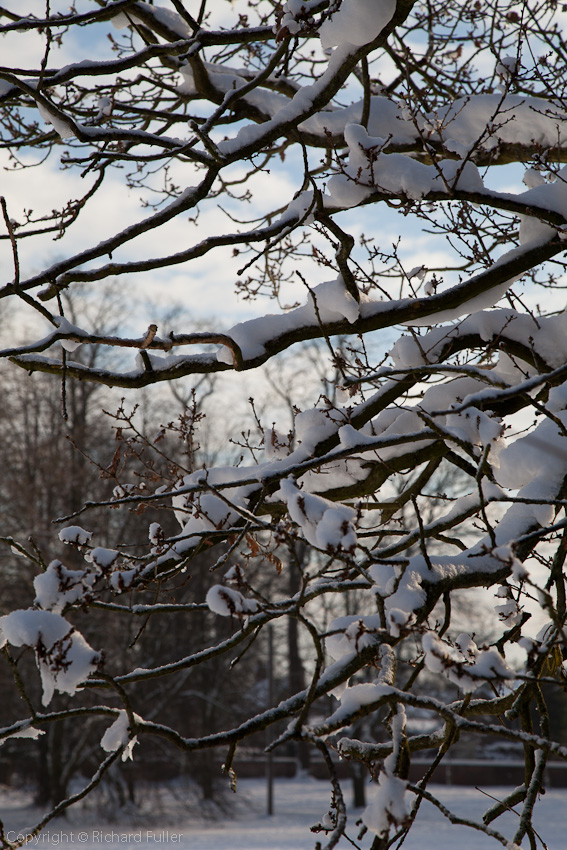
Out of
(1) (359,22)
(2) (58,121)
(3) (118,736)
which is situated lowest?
(3) (118,736)

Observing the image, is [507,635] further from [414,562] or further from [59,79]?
[59,79]

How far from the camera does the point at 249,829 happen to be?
19328 mm

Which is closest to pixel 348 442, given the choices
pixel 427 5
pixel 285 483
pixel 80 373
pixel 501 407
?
pixel 285 483

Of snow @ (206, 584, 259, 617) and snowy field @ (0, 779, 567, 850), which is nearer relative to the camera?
snow @ (206, 584, 259, 617)

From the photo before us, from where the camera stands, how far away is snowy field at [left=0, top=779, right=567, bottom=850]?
16.3 metres

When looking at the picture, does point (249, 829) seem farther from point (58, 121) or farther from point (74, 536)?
point (58, 121)

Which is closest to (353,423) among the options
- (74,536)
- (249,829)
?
(74,536)

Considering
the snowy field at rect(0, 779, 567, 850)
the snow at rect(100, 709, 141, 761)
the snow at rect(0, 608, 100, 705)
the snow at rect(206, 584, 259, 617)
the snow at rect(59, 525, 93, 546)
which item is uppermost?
the snow at rect(59, 525, 93, 546)

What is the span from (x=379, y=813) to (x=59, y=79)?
3.32 metres

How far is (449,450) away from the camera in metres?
3.68

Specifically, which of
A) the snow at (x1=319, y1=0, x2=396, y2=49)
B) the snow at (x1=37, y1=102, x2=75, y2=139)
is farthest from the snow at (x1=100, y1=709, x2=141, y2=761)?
the snow at (x1=319, y1=0, x2=396, y2=49)

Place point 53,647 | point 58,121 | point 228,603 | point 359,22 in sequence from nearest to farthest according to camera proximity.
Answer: point 53,647
point 228,603
point 359,22
point 58,121

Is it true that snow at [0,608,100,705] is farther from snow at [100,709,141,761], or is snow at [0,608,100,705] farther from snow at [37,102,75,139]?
snow at [37,102,75,139]

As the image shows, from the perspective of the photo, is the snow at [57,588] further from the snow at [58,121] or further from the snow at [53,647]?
the snow at [58,121]
